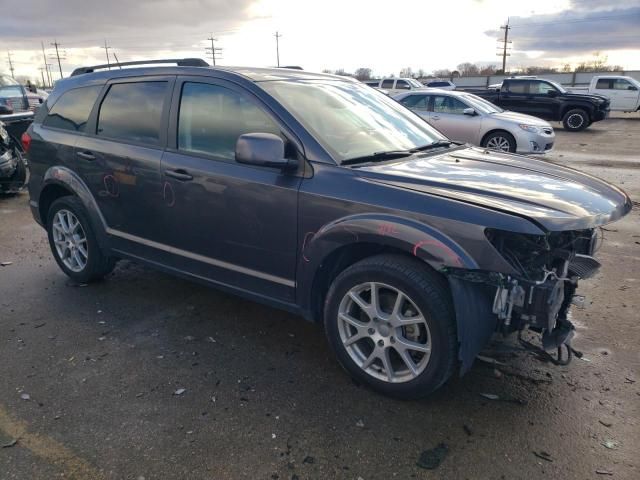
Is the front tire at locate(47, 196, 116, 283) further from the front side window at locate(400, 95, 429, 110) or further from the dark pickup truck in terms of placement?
the dark pickup truck

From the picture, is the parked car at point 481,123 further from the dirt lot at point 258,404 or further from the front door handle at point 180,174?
the front door handle at point 180,174

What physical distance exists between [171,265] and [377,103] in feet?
6.75

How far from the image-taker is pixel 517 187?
291cm

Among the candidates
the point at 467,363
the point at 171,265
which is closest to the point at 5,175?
the point at 171,265

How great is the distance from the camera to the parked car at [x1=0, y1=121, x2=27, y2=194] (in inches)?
327

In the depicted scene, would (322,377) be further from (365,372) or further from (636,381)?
(636,381)

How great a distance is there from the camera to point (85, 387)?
3.12m

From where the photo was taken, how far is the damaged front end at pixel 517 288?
255 centimetres


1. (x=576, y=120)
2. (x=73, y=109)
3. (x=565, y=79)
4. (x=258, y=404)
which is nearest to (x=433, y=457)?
(x=258, y=404)

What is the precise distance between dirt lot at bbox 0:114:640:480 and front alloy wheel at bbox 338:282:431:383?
0.65 ft

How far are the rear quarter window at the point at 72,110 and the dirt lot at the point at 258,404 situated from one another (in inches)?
61.4

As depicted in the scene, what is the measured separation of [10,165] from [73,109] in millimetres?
4767

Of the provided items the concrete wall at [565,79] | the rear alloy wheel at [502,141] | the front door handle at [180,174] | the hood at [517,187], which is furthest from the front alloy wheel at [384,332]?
the concrete wall at [565,79]

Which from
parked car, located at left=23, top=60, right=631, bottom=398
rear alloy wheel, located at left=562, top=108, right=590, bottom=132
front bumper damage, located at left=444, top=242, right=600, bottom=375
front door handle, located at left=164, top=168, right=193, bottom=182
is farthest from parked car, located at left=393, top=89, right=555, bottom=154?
front bumper damage, located at left=444, top=242, right=600, bottom=375
